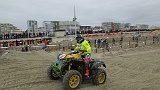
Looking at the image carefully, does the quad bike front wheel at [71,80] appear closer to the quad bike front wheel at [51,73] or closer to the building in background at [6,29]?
the quad bike front wheel at [51,73]

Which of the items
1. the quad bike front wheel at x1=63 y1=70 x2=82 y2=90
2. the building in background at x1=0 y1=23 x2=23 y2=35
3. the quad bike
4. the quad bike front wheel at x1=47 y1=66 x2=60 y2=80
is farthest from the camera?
the building in background at x1=0 y1=23 x2=23 y2=35

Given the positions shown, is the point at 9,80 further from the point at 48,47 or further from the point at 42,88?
the point at 48,47

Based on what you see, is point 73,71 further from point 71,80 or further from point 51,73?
point 51,73

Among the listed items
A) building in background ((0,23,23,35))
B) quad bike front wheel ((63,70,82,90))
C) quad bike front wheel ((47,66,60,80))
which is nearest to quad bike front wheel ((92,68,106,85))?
quad bike front wheel ((63,70,82,90))

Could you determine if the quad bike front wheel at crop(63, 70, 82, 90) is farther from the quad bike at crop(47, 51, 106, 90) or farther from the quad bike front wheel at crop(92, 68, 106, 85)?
the quad bike front wheel at crop(92, 68, 106, 85)

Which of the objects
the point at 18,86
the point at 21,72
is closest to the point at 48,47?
the point at 21,72

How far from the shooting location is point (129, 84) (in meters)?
7.04

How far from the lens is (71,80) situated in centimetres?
616

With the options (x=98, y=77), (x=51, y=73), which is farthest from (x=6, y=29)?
(x=98, y=77)

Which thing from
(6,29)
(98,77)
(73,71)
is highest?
(6,29)

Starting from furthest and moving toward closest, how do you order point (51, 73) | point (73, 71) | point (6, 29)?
point (6, 29)
point (51, 73)
point (73, 71)

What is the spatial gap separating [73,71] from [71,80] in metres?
0.33

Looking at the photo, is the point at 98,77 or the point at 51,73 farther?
the point at 51,73

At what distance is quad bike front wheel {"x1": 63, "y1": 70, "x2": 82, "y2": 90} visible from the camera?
5.96m
